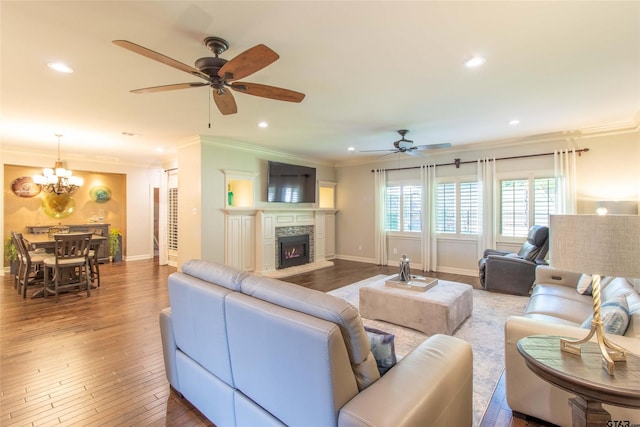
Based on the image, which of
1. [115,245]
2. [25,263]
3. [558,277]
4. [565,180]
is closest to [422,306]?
[558,277]

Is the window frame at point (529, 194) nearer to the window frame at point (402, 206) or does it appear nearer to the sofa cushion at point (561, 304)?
the window frame at point (402, 206)

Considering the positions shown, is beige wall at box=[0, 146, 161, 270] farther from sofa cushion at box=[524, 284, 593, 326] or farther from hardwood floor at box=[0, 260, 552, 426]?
sofa cushion at box=[524, 284, 593, 326]

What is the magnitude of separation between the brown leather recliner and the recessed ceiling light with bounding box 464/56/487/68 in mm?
3163

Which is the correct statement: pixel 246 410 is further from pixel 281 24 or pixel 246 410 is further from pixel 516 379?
pixel 281 24

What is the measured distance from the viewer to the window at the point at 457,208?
20.4 feet

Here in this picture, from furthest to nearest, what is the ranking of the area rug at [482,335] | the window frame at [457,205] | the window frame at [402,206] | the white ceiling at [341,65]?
1. the window frame at [402,206]
2. the window frame at [457,205]
3. the area rug at [482,335]
4. the white ceiling at [341,65]

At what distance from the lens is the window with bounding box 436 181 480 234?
621 centimetres

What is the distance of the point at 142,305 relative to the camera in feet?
14.0

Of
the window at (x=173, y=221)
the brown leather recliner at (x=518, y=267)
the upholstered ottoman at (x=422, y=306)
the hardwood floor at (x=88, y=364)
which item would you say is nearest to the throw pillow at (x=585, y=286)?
the upholstered ottoman at (x=422, y=306)

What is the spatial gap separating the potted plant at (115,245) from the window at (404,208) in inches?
271

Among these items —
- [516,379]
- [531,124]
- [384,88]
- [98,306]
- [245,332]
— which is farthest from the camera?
[531,124]

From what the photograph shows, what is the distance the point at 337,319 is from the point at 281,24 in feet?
6.57

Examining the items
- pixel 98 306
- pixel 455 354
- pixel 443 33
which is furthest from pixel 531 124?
pixel 98 306

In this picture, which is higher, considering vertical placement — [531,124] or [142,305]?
[531,124]
